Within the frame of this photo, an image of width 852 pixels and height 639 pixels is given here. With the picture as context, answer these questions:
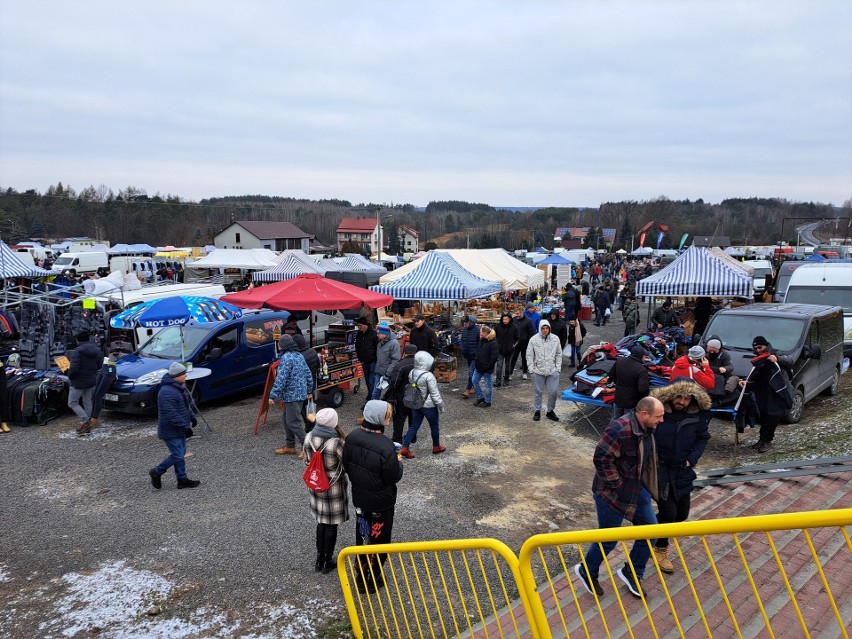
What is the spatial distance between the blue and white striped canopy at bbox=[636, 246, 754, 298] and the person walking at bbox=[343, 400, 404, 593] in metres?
10.5

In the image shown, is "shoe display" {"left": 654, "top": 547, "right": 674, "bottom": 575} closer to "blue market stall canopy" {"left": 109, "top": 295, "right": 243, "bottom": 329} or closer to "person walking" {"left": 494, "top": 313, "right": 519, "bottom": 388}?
"person walking" {"left": 494, "top": 313, "right": 519, "bottom": 388}

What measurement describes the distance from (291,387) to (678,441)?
196 inches

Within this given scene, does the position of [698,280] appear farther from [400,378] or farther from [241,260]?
[241,260]

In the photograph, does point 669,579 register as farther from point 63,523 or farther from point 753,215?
point 753,215

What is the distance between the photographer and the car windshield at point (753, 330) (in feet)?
29.7

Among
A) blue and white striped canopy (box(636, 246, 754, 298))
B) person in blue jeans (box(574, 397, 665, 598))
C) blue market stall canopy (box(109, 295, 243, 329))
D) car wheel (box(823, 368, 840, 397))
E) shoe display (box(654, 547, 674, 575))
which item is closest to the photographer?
person in blue jeans (box(574, 397, 665, 598))

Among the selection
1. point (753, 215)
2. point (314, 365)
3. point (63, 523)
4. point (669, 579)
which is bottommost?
point (63, 523)

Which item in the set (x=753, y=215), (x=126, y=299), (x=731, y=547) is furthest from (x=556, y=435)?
(x=753, y=215)

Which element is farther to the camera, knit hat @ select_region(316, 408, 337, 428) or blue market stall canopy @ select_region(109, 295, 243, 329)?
blue market stall canopy @ select_region(109, 295, 243, 329)

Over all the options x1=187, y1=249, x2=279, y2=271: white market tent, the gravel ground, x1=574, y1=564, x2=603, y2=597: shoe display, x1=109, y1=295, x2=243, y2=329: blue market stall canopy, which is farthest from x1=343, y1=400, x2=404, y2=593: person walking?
x1=187, y1=249, x2=279, y2=271: white market tent

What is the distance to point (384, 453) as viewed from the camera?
4.50 meters

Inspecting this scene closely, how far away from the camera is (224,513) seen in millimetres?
6168

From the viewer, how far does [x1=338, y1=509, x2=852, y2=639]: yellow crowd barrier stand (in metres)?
2.96

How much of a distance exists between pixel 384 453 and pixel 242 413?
6277mm
